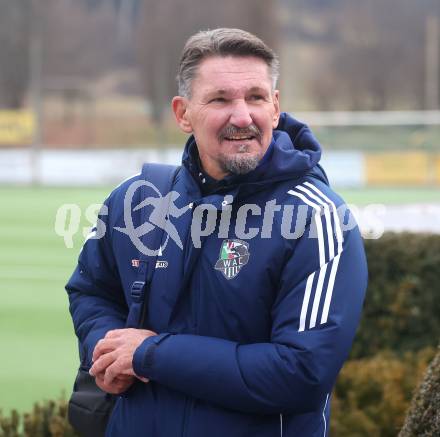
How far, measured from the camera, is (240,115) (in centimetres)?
265

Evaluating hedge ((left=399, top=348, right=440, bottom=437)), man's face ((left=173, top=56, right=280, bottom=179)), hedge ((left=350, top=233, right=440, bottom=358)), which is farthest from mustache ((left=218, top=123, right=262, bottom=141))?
hedge ((left=350, top=233, right=440, bottom=358))

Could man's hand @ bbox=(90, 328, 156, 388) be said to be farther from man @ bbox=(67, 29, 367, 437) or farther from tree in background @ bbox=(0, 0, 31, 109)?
tree in background @ bbox=(0, 0, 31, 109)

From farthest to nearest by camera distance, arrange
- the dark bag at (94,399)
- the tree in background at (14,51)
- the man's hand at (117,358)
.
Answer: the tree in background at (14,51), the dark bag at (94,399), the man's hand at (117,358)

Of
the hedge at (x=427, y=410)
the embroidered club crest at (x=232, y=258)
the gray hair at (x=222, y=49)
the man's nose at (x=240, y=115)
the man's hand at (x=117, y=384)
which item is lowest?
the hedge at (x=427, y=410)

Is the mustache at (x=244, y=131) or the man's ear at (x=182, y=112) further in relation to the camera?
the man's ear at (x=182, y=112)

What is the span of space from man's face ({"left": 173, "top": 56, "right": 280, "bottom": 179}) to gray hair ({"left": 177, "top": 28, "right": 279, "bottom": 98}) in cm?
2

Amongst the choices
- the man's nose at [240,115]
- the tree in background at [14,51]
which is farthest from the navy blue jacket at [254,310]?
the tree in background at [14,51]

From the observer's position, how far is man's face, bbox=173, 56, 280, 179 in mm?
2666

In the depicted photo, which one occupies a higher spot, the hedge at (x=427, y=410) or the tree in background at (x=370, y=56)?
the tree in background at (x=370, y=56)

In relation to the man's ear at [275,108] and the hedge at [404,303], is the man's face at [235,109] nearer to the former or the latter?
the man's ear at [275,108]

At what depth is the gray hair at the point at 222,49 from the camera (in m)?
2.69

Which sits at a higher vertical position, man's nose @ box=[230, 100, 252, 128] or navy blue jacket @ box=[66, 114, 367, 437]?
man's nose @ box=[230, 100, 252, 128]

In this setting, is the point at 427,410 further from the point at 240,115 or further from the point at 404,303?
the point at 404,303

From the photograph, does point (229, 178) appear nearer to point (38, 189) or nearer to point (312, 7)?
point (38, 189)
